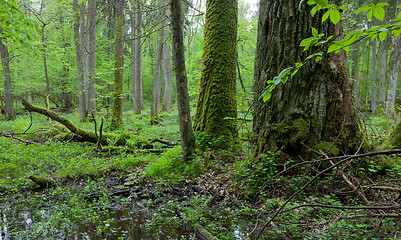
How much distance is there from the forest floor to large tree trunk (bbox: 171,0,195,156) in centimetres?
43

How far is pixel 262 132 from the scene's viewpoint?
3.56 metres

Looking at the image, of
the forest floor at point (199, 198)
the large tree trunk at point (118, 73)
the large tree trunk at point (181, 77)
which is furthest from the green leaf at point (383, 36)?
the large tree trunk at point (118, 73)

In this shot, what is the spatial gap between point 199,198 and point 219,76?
10.7 feet

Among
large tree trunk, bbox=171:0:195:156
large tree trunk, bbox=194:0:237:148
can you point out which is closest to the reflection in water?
large tree trunk, bbox=171:0:195:156

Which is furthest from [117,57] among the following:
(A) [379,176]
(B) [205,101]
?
(A) [379,176]

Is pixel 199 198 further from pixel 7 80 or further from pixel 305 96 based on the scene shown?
pixel 7 80

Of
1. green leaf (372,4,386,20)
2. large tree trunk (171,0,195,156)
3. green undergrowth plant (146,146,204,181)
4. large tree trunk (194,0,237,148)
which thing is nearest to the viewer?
green leaf (372,4,386,20)

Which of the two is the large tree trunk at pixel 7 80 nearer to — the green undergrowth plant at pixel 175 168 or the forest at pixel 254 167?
the forest at pixel 254 167

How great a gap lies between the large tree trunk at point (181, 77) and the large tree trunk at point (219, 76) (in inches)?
34.1

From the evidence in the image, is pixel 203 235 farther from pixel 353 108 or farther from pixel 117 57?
pixel 117 57

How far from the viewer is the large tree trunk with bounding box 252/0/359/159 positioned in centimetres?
321

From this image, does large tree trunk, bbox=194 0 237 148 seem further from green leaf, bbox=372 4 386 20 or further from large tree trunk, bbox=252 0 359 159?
green leaf, bbox=372 4 386 20

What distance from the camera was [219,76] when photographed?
568 cm

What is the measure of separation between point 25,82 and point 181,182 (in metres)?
23.9
